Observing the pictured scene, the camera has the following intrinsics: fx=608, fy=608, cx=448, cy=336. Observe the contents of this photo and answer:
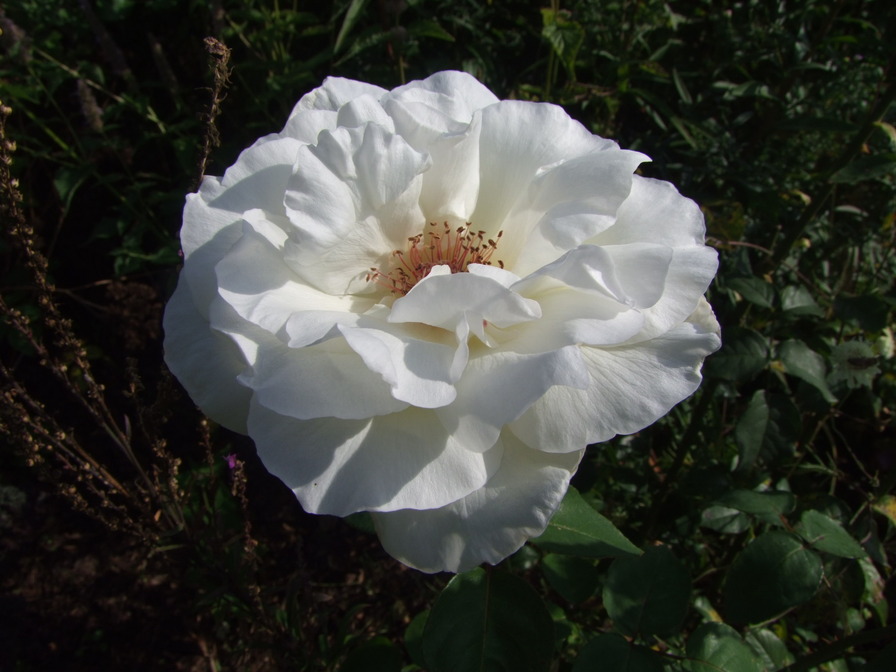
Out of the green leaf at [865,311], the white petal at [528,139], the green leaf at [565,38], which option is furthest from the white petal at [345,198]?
the green leaf at [865,311]

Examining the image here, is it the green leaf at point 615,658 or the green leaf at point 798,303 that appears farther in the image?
the green leaf at point 798,303

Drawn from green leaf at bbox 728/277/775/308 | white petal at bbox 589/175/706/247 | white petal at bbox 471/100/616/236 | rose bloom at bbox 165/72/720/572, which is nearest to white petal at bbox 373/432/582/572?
rose bloom at bbox 165/72/720/572

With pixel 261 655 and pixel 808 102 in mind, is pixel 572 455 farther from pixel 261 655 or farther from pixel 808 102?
pixel 808 102

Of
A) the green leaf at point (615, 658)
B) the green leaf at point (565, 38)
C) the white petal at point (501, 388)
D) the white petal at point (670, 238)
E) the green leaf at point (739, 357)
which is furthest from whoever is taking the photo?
the green leaf at point (565, 38)

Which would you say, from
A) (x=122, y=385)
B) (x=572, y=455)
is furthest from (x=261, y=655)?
(x=572, y=455)

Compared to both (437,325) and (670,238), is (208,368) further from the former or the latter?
(670,238)

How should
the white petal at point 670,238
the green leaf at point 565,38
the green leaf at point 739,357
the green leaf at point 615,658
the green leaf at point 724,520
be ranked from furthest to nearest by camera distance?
the green leaf at point 565,38
the green leaf at point 724,520
the green leaf at point 739,357
the green leaf at point 615,658
the white petal at point 670,238

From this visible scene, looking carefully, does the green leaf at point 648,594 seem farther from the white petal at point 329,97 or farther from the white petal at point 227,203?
the white petal at point 329,97
